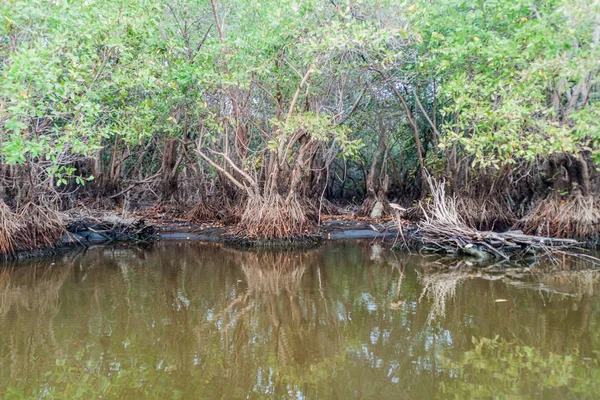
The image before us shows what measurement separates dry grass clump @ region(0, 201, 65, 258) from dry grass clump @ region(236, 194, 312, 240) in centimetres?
373

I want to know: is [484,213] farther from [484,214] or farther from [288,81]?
[288,81]

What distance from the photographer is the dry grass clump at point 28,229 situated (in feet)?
27.6

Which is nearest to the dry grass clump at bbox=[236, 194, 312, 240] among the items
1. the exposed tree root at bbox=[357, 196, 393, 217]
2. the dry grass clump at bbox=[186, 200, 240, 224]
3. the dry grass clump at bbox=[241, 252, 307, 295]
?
the dry grass clump at bbox=[241, 252, 307, 295]

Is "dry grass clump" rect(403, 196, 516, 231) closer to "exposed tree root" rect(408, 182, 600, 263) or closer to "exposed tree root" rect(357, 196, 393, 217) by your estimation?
"exposed tree root" rect(408, 182, 600, 263)

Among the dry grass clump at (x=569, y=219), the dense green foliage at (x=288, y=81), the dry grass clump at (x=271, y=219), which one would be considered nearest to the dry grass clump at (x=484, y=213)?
the dense green foliage at (x=288, y=81)

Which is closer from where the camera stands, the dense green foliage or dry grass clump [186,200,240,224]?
the dense green foliage

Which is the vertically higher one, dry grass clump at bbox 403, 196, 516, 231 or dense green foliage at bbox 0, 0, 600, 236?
dense green foliage at bbox 0, 0, 600, 236

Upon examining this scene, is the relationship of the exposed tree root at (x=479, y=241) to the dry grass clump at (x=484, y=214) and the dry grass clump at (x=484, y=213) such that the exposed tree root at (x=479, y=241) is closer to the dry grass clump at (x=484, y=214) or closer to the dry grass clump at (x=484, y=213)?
the dry grass clump at (x=484, y=213)

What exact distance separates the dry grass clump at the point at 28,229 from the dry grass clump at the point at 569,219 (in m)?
9.59

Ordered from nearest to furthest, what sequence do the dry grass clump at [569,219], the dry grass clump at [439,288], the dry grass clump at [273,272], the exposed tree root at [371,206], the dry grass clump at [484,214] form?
the dry grass clump at [439,288], the dry grass clump at [273,272], the dry grass clump at [569,219], the dry grass clump at [484,214], the exposed tree root at [371,206]

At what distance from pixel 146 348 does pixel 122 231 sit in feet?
23.6

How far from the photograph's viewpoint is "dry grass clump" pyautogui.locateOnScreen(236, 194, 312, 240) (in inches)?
412

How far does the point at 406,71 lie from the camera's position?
1073 cm

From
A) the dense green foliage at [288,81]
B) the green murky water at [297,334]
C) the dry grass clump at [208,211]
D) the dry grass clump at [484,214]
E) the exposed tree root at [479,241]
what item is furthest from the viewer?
the dry grass clump at [208,211]
